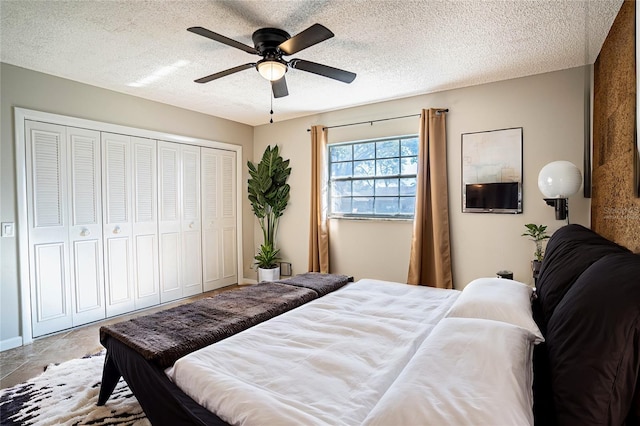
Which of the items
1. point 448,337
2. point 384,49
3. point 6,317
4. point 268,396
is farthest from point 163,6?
point 6,317

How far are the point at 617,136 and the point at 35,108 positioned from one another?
476 centimetres

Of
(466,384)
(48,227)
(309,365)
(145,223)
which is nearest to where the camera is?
(466,384)

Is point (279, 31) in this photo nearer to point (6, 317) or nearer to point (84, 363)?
point (84, 363)

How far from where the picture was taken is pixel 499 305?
1511mm

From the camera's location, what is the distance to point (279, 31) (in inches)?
90.5

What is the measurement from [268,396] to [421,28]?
2.51 m

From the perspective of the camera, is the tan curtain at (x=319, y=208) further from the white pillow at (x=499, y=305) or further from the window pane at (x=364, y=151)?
the white pillow at (x=499, y=305)

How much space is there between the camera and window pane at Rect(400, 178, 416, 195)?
3.92m

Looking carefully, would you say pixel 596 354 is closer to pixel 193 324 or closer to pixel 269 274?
pixel 193 324

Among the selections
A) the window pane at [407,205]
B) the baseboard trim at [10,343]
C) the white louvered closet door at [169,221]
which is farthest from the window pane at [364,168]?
the baseboard trim at [10,343]

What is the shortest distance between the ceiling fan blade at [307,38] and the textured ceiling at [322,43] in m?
0.23

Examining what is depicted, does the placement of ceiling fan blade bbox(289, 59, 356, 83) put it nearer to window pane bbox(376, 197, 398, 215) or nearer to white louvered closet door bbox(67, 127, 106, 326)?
window pane bbox(376, 197, 398, 215)

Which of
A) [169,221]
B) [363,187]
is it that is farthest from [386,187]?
[169,221]

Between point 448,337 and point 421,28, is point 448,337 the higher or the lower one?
the lower one
